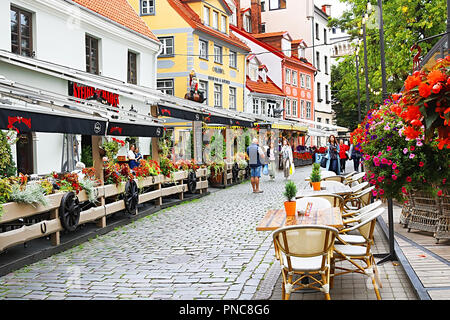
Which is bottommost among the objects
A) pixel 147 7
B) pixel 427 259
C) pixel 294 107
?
pixel 427 259

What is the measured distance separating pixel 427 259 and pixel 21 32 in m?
12.1

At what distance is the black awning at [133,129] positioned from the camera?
10703 millimetres

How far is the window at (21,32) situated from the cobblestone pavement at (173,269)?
21.0 ft

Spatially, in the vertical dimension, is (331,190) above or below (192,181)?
above

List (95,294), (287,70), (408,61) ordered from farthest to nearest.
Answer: (287,70), (408,61), (95,294)

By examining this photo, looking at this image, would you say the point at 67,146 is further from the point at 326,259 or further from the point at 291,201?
the point at 326,259

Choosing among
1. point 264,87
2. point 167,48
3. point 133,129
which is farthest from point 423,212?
point 264,87

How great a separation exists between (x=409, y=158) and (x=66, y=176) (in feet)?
19.0

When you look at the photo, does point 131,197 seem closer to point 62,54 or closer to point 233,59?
point 62,54

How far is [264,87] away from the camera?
40344 millimetres

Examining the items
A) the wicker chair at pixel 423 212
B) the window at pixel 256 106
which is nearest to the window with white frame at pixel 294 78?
the window at pixel 256 106

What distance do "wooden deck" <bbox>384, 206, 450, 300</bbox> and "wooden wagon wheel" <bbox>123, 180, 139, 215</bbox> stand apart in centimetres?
555
